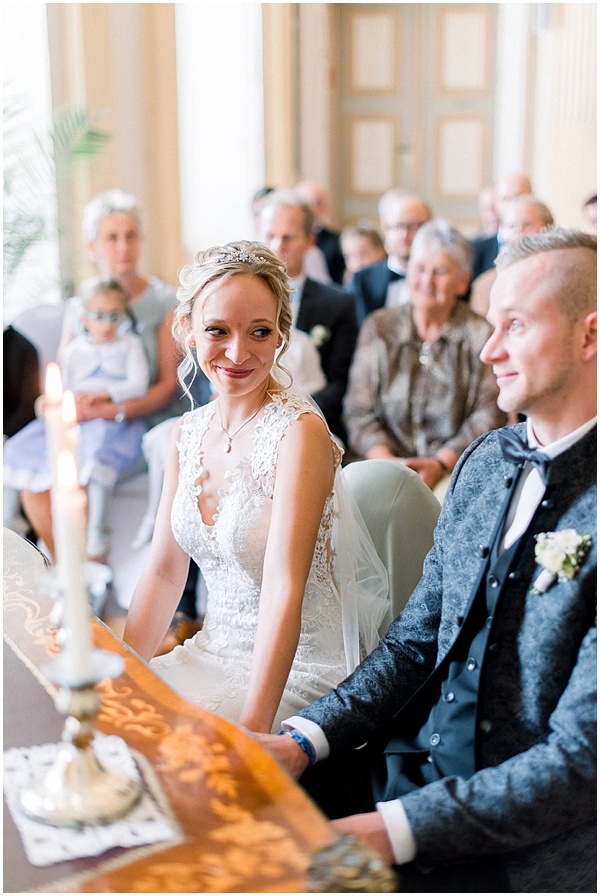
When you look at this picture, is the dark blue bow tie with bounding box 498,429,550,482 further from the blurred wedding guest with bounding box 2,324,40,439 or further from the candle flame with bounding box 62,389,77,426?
the blurred wedding guest with bounding box 2,324,40,439

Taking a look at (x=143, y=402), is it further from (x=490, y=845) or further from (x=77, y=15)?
(x=490, y=845)

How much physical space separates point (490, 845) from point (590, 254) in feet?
2.57

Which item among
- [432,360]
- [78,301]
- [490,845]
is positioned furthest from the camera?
[78,301]

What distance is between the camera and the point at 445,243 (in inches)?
153

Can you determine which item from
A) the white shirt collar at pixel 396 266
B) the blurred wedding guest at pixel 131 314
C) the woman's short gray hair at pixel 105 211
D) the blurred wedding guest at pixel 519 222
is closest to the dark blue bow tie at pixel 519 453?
the blurred wedding guest at pixel 131 314

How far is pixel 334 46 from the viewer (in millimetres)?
10656

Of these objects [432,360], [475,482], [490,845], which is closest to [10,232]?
[432,360]

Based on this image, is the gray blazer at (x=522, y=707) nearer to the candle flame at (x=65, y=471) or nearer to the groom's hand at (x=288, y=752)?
the groom's hand at (x=288, y=752)

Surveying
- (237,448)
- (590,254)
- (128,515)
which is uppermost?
(590,254)

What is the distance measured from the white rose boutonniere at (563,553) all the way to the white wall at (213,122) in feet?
17.9

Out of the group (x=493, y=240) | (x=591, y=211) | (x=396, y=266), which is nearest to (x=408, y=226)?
(x=396, y=266)

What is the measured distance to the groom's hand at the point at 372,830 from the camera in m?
1.23

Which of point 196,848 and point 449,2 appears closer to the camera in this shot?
point 196,848

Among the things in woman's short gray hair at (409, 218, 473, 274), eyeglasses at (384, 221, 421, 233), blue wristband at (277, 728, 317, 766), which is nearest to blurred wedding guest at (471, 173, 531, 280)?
eyeglasses at (384, 221, 421, 233)
